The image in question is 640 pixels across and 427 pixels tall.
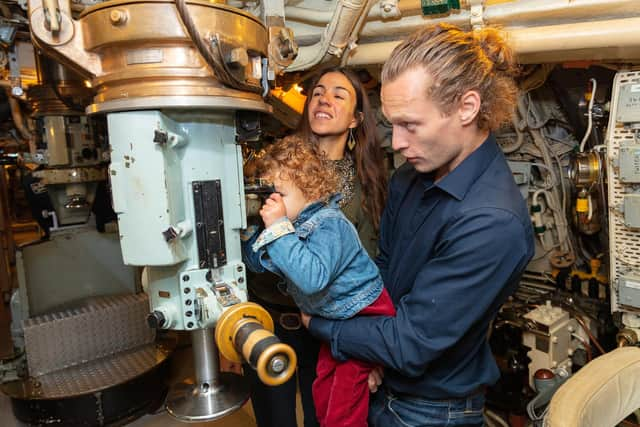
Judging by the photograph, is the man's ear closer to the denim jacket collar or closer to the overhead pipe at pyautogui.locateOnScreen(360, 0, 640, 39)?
the denim jacket collar

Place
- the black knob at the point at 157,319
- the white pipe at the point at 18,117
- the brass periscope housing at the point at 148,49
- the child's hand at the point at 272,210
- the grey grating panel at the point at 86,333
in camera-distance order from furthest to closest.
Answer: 1. the white pipe at the point at 18,117
2. the grey grating panel at the point at 86,333
3. the child's hand at the point at 272,210
4. the black knob at the point at 157,319
5. the brass periscope housing at the point at 148,49

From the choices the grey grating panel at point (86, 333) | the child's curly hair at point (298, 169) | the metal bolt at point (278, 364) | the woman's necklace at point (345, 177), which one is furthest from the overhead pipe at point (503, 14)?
the grey grating panel at point (86, 333)

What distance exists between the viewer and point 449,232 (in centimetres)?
101

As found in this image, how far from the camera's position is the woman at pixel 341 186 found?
1.62 metres

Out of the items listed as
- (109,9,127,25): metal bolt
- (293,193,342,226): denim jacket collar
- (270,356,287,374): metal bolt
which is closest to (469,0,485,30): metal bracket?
(293,193,342,226): denim jacket collar

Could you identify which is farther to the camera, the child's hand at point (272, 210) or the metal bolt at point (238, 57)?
the child's hand at point (272, 210)

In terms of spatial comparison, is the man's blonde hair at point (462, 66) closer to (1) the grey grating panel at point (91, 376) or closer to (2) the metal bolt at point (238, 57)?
(2) the metal bolt at point (238, 57)

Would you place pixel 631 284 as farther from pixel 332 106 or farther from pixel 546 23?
pixel 332 106

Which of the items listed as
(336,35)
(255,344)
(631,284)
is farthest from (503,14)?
(255,344)

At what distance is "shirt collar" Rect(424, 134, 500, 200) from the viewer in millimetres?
1041

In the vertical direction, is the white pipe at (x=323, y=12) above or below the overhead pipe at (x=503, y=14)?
above

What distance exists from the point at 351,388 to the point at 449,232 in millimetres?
513

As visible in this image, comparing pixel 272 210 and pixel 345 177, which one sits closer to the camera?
pixel 272 210

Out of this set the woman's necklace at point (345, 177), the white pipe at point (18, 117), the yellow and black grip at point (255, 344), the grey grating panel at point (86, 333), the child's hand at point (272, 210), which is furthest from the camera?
the white pipe at point (18, 117)
